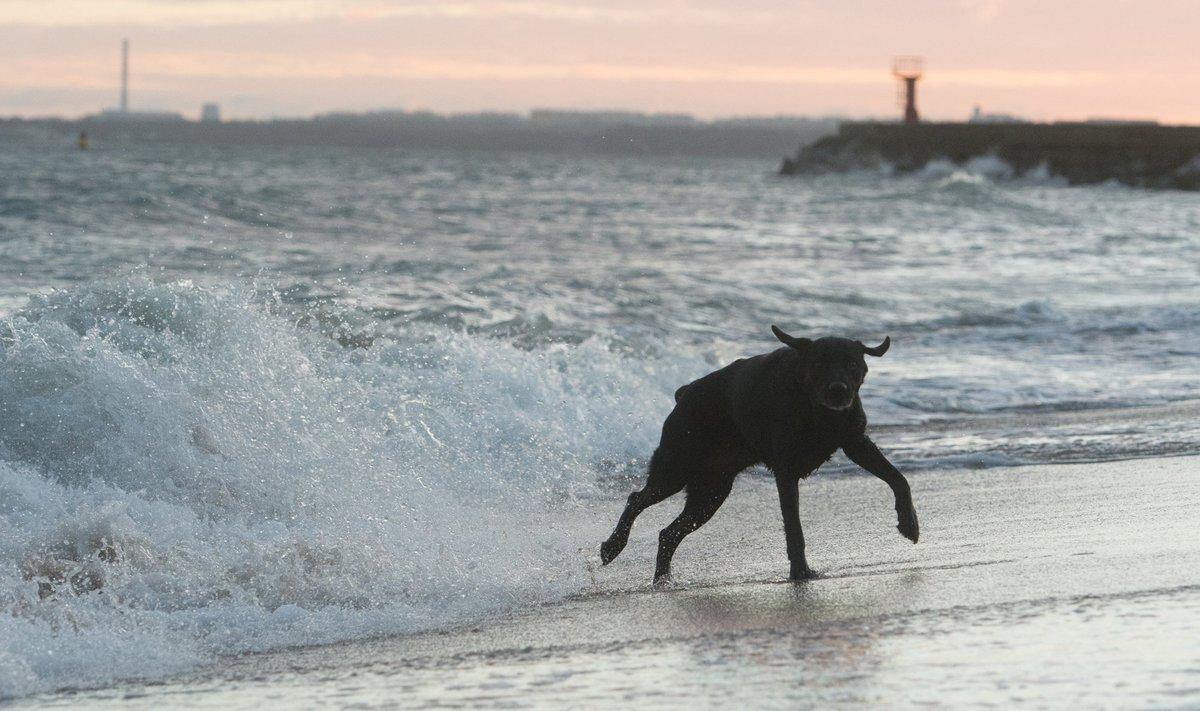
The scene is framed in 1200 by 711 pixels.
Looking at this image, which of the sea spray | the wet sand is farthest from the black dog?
the sea spray

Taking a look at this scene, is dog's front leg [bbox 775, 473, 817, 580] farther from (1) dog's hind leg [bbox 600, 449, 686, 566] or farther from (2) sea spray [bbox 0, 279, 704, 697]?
(2) sea spray [bbox 0, 279, 704, 697]

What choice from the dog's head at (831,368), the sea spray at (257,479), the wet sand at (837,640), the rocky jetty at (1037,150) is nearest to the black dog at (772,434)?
the dog's head at (831,368)

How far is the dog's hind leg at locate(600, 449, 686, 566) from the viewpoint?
594 cm

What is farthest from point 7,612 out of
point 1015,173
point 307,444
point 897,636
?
point 1015,173

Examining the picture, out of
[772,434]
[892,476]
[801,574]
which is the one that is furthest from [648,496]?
[892,476]

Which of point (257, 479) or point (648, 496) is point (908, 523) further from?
point (257, 479)

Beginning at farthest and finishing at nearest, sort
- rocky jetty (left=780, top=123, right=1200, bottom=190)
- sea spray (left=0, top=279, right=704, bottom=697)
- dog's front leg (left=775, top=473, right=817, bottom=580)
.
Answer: rocky jetty (left=780, top=123, right=1200, bottom=190) → dog's front leg (left=775, top=473, right=817, bottom=580) → sea spray (left=0, top=279, right=704, bottom=697)

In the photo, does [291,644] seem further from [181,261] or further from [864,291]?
[864,291]

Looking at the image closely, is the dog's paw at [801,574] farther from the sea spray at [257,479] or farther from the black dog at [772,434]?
the sea spray at [257,479]

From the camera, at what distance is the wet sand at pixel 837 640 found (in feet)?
12.0

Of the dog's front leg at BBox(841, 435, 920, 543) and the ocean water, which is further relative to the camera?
the dog's front leg at BBox(841, 435, 920, 543)

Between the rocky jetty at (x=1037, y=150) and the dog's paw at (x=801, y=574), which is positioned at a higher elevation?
the rocky jetty at (x=1037, y=150)

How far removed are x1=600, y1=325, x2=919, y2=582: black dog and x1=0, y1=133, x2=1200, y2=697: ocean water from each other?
1.85ft

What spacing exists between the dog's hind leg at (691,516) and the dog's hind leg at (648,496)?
82 millimetres
